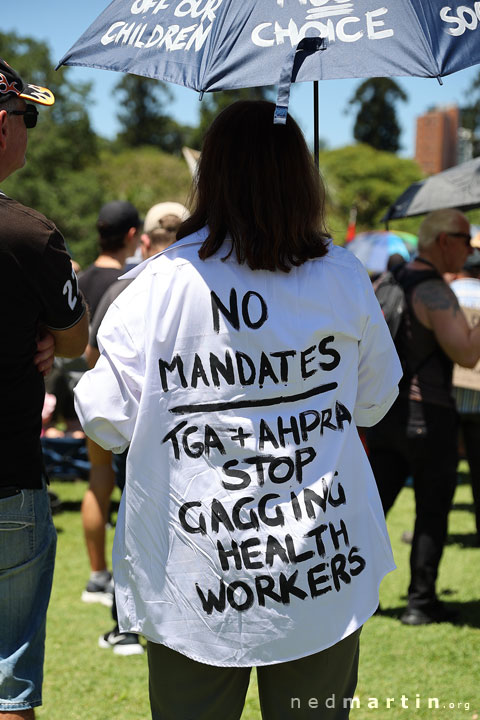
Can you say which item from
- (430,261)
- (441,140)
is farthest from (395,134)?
(430,261)

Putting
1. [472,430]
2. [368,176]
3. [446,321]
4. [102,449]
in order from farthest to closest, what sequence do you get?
[368,176], [472,430], [102,449], [446,321]

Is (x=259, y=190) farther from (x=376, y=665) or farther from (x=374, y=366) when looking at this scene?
(x=376, y=665)

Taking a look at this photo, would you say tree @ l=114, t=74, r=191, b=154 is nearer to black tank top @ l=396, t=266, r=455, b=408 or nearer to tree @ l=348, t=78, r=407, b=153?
tree @ l=348, t=78, r=407, b=153

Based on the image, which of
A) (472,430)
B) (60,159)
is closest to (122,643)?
(472,430)

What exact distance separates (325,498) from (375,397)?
324 millimetres

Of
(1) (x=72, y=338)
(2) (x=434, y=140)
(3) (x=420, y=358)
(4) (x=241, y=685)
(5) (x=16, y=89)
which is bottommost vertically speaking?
(4) (x=241, y=685)

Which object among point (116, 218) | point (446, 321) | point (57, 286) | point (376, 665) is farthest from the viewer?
point (116, 218)

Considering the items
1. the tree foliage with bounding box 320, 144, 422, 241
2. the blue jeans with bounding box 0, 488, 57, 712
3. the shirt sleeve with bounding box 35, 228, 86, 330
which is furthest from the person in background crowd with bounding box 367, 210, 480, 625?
the tree foliage with bounding box 320, 144, 422, 241

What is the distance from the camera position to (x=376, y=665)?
13.0 feet

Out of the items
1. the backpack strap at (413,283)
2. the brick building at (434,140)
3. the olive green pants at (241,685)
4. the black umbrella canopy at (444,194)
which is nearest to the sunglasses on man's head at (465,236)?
the backpack strap at (413,283)

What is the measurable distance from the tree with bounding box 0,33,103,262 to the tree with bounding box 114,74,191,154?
38.8 m

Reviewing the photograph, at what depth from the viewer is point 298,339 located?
1.99 meters

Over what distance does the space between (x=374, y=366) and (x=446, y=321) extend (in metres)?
2.11

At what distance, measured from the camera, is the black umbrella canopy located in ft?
16.4
